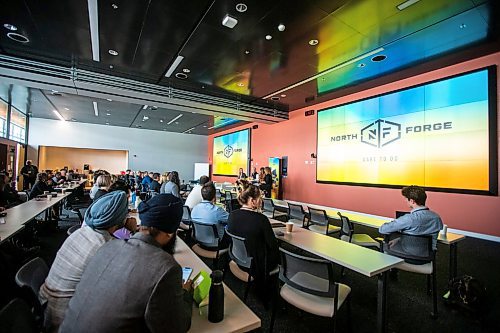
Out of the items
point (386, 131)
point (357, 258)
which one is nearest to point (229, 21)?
point (357, 258)

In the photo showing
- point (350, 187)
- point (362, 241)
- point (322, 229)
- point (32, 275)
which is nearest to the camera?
point (32, 275)

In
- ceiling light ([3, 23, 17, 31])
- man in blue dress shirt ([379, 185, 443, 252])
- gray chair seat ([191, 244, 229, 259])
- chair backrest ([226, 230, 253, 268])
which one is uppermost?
ceiling light ([3, 23, 17, 31])

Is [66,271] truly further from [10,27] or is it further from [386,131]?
[386,131]

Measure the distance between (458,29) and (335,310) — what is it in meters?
5.11

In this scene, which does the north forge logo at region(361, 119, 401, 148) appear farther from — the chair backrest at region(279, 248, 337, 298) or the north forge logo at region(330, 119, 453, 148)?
the chair backrest at region(279, 248, 337, 298)

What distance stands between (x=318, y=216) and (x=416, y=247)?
181cm

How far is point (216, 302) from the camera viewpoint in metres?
1.26

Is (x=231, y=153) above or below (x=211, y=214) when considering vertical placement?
above

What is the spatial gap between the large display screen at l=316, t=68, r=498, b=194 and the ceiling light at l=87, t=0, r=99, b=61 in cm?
682

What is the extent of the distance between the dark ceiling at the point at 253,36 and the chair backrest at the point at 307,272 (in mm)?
3627

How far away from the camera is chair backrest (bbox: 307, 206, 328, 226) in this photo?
417cm

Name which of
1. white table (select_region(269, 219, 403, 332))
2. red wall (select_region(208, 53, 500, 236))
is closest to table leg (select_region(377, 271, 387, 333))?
white table (select_region(269, 219, 403, 332))

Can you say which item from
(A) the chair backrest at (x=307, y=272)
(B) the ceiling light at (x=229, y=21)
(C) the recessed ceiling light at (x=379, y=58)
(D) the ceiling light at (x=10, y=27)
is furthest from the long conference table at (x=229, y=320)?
(D) the ceiling light at (x=10, y=27)

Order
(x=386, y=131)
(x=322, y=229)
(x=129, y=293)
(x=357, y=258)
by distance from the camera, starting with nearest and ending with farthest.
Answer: (x=129, y=293)
(x=357, y=258)
(x=322, y=229)
(x=386, y=131)
